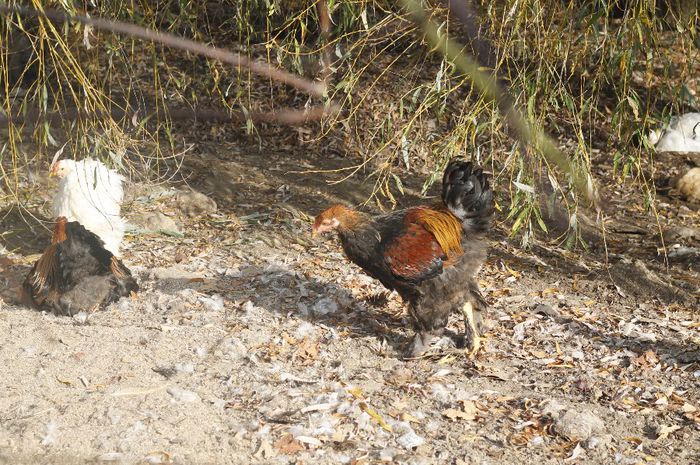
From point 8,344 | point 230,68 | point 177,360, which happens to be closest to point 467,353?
point 177,360

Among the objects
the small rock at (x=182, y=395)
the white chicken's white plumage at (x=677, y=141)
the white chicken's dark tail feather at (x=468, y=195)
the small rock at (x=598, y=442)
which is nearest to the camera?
the small rock at (x=598, y=442)

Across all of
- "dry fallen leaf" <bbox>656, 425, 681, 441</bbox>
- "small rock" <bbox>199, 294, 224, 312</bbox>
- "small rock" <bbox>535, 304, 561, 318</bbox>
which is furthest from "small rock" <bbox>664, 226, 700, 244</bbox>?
"small rock" <bbox>199, 294, 224, 312</bbox>

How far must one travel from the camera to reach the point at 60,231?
212 inches

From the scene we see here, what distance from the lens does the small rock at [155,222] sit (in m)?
6.80

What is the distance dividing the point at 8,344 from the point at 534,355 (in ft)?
10.9

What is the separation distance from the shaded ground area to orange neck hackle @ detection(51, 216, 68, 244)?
542mm

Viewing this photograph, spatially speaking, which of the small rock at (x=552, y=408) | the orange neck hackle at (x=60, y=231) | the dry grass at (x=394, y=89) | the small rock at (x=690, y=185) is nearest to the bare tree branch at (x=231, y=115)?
the dry grass at (x=394, y=89)

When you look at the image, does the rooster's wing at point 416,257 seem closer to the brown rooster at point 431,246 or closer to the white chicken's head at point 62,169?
the brown rooster at point 431,246

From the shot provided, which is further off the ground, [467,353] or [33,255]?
[467,353]

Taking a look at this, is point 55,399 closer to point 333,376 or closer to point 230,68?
point 333,376

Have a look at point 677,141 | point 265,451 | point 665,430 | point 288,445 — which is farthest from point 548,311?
point 677,141

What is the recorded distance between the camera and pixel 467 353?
5.03 meters

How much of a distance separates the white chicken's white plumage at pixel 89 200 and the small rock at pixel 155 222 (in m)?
0.82

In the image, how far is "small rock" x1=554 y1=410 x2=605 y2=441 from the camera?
13.3 feet
